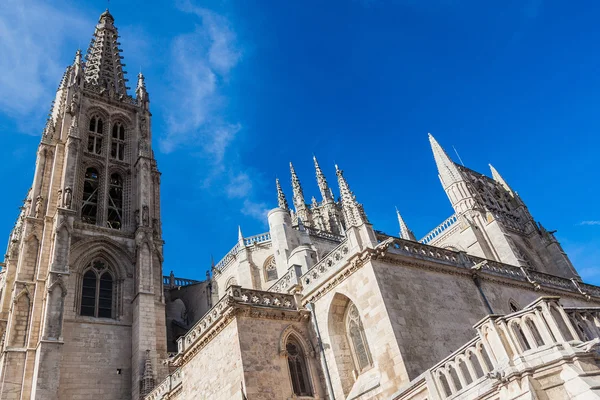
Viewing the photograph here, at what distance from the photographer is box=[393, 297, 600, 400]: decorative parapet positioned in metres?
7.32

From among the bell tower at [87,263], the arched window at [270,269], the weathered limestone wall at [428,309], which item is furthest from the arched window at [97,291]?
the weathered limestone wall at [428,309]

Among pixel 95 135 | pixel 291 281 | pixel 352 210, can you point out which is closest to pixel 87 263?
pixel 95 135

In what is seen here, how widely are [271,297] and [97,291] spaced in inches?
578

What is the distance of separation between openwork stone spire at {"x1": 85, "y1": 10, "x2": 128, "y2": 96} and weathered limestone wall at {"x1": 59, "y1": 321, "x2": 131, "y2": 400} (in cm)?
1912

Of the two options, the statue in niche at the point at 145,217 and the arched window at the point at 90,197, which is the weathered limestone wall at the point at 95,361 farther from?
the arched window at the point at 90,197

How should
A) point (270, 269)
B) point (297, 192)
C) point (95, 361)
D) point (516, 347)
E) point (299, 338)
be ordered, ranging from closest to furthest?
point (516, 347)
point (299, 338)
point (95, 361)
point (270, 269)
point (297, 192)

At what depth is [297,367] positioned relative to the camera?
13.9m

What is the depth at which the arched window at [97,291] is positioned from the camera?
80.6ft

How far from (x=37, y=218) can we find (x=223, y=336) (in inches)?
704

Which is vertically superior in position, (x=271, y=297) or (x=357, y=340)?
(x=271, y=297)

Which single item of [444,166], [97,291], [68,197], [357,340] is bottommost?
[357,340]

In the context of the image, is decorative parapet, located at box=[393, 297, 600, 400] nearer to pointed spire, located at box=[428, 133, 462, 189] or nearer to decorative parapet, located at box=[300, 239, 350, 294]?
decorative parapet, located at box=[300, 239, 350, 294]

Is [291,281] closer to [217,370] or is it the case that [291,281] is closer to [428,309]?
[217,370]

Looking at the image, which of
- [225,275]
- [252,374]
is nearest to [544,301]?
[252,374]
